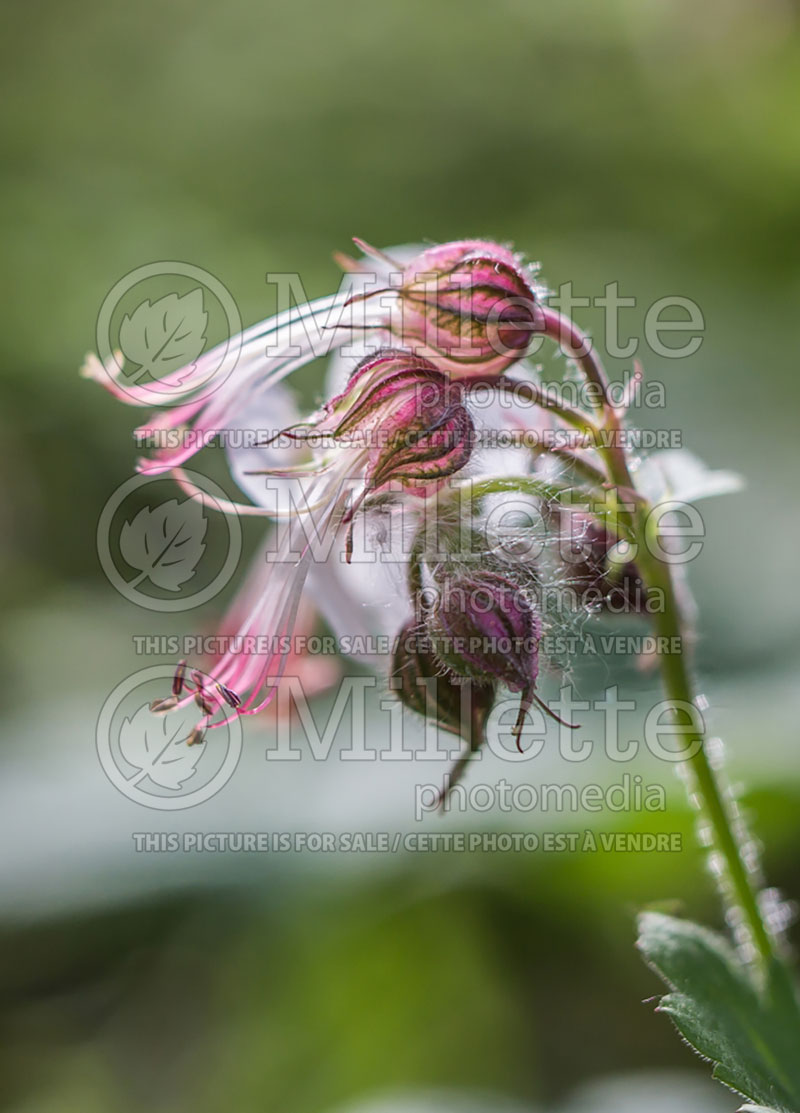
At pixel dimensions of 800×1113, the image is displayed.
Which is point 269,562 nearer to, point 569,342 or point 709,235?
point 569,342

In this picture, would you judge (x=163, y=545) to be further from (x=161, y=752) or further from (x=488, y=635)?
(x=488, y=635)

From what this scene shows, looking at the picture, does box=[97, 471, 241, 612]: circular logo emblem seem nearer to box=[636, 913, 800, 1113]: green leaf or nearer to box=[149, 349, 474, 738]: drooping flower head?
box=[149, 349, 474, 738]: drooping flower head

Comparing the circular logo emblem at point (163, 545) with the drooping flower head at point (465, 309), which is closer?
the drooping flower head at point (465, 309)

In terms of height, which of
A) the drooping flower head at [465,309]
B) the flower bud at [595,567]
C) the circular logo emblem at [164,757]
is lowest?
the flower bud at [595,567]

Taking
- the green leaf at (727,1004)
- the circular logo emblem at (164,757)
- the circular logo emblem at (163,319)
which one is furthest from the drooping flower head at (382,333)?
the circular logo emblem at (163,319)

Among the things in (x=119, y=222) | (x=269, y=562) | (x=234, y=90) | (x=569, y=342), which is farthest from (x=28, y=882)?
(x=234, y=90)

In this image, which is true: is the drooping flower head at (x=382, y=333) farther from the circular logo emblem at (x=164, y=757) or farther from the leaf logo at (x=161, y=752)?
the leaf logo at (x=161, y=752)
